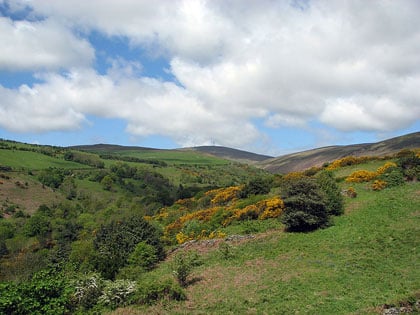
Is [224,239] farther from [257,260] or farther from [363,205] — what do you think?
[363,205]

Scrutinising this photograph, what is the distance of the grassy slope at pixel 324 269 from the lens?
738 inches

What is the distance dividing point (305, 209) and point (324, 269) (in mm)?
10265

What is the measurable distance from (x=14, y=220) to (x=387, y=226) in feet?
400

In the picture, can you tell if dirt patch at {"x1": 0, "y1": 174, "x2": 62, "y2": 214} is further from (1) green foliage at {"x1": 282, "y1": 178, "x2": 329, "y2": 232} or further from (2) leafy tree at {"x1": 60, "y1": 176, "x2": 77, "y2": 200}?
(1) green foliage at {"x1": 282, "y1": 178, "x2": 329, "y2": 232}

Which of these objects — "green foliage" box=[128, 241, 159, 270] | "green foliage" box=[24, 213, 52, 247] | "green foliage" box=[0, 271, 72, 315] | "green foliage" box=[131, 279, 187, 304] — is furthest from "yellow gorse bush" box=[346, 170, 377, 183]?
"green foliage" box=[24, 213, 52, 247]

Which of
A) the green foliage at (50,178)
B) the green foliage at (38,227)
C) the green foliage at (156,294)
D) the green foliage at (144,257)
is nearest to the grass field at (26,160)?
the green foliage at (50,178)

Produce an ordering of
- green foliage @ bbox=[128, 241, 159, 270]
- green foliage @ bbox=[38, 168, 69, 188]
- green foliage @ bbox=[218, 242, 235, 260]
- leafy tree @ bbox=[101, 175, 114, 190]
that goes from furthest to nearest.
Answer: leafy tree @ bbox=[101, 175, 114, 190] < green foliage @ bbox=[38, 168, 69, 188] < green foliage @ bbox=[128, 241, 159, 270] < green foliage @ bbox=[218, 242, 235, 260]

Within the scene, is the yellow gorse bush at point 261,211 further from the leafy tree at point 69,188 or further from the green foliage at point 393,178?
the leafy tree at point 69,188

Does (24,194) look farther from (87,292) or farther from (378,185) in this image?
(378,185)

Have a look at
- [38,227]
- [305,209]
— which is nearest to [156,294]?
[305,209]

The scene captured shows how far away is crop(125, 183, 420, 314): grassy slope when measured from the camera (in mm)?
18734

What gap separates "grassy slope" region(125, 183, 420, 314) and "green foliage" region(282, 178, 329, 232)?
1.25 meters

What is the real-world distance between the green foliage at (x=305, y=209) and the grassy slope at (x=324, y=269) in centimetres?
125

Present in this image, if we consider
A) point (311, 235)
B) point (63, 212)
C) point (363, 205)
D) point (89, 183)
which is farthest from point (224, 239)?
point (89, 183)
